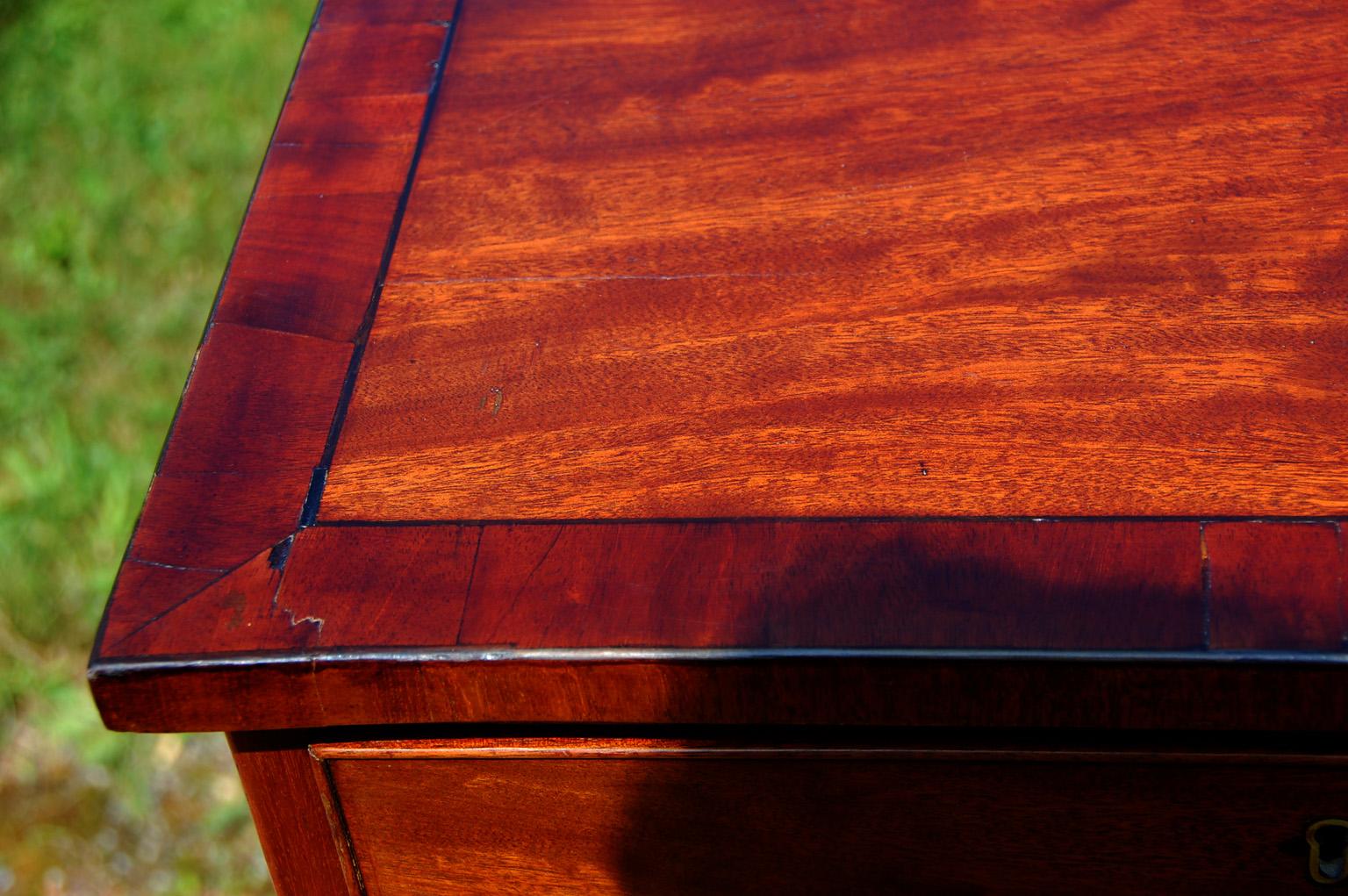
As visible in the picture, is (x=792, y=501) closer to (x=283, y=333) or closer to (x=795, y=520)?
(x=795, y=520)

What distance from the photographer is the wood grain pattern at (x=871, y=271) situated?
71 cm

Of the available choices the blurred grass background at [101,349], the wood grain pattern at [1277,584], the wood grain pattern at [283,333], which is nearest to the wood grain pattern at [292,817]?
the wood grain pattern at [283,333]

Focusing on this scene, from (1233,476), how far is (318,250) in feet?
1.75

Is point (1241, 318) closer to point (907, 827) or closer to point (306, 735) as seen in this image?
point (907, 827)

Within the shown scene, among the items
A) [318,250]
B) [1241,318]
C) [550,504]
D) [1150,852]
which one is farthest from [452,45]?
[1150,852]

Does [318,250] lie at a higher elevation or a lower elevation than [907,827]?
higher

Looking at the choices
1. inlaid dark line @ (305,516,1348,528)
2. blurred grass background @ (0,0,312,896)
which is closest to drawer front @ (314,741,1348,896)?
inlaid dark line @ (305,516,1348,528)

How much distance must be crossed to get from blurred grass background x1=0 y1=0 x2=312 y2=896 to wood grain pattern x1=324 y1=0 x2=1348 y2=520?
3.05 feet

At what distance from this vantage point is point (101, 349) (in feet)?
6.59

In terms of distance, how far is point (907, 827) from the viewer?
2.46 feet

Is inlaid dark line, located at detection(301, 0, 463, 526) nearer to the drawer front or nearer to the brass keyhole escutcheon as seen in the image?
the drawer front

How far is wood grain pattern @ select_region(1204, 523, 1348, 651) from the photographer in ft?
2.05

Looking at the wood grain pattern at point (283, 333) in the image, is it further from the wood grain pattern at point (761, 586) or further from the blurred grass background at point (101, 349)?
the blurred grass background at point (101, 349)

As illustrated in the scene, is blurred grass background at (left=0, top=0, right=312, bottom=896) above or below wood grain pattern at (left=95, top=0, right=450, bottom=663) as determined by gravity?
below
